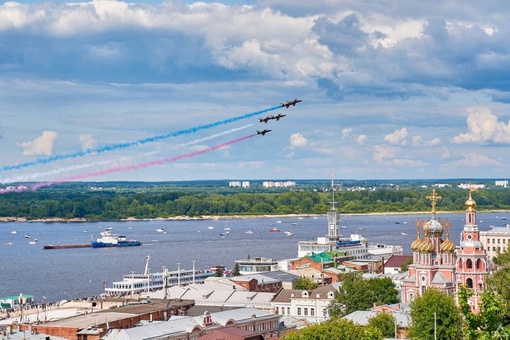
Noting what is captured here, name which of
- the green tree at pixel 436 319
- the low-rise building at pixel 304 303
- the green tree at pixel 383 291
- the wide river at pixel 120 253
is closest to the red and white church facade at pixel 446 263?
the green tree at pixel 383 291

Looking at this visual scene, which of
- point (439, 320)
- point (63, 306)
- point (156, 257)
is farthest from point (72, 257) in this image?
point (439, 320)

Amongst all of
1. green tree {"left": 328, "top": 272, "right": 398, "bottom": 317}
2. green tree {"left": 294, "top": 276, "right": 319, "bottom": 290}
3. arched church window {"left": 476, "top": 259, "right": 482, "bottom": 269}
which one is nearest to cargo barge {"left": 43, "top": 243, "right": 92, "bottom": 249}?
green tree {"left": 294, "top": 276, "right": 319, "bottom": 290}

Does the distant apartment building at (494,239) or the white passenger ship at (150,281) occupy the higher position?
the distant apartment building at (494,239)

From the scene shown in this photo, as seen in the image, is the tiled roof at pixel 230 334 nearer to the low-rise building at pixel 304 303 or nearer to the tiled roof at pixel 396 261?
the low-rise building at pixel 304 303

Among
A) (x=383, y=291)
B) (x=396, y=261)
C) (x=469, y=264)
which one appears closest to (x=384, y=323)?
(x=469, y=264)

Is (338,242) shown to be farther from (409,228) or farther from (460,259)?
(409,228)

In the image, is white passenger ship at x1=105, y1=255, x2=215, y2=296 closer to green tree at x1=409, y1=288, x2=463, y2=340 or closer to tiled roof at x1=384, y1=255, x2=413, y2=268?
tiled roof at x1=384, y1=255, x2=413, y2=268
